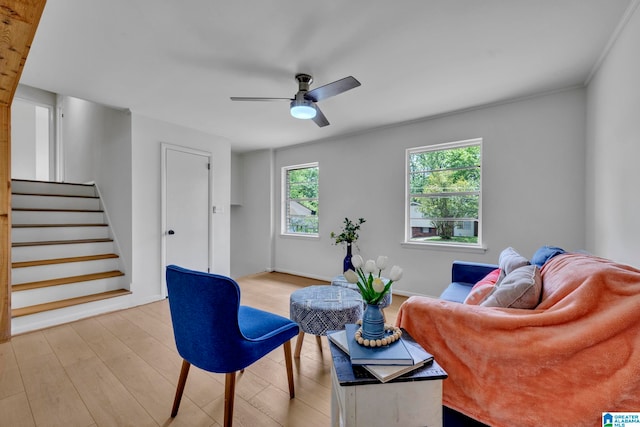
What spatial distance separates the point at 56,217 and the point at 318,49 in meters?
4.08

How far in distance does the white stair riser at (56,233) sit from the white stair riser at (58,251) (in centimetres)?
25

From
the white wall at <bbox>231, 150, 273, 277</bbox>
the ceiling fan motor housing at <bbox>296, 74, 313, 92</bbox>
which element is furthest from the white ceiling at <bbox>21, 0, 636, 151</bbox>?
the white wall at <bbox>231, 150, 273, 277</bbox>

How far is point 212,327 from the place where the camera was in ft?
4.30

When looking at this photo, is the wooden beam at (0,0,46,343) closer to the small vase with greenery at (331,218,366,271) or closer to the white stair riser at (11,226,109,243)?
the white stair riser at (11,226,109,243)

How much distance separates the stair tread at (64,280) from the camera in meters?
2.81

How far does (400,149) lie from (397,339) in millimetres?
3101

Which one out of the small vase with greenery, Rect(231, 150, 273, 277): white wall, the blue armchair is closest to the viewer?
the blue armchair

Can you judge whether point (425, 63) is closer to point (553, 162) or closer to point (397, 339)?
point (553, 162)

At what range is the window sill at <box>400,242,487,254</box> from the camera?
10.5 ft

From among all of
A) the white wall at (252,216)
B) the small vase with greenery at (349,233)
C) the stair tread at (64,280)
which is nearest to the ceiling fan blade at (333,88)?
the small vase with greenery at (349,233)

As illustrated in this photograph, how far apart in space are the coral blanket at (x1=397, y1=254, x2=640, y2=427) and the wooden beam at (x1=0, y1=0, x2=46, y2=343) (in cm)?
255

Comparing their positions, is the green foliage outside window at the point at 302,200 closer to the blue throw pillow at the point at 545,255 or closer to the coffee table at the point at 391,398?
the blue throw pillow at the point at 545,255

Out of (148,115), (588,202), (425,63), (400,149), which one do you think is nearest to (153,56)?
(148,115)

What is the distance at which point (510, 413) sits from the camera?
1.06 metres
